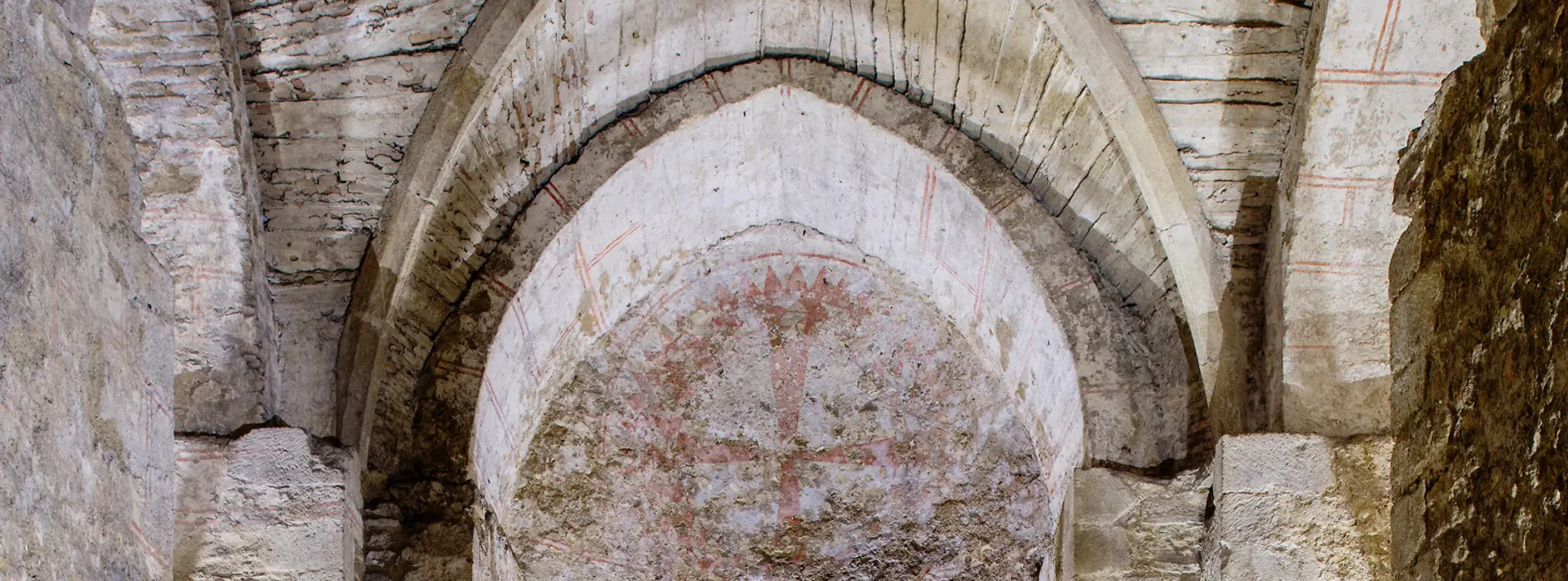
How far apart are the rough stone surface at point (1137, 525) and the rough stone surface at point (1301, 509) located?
0.43 ft

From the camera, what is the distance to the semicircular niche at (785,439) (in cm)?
526

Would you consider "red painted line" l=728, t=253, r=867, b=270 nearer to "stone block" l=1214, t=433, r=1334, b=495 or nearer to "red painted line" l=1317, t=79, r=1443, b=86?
"stone block" l=1214, t=433, r=1334, b=495

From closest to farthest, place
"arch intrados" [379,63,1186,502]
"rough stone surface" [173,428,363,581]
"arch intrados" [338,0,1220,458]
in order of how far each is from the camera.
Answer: "rough stone surface" [173,428,363,581] → "arch intrados" [338,0,1220,458] → "arch intrados" [379,63,1186,502]

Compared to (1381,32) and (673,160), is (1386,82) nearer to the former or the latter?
(1381,32)

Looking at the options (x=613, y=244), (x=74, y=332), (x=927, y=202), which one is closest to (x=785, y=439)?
(x=613, y=244)

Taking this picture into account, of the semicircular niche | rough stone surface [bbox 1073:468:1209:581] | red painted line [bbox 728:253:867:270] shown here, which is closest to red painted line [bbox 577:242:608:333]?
the semicircular niche

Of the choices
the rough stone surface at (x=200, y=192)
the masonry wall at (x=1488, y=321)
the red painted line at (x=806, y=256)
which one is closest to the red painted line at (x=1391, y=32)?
the masonry wall at (x=1488, y=321)

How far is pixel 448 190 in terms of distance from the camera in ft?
13.5

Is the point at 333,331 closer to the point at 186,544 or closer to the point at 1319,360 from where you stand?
the point at 186,544

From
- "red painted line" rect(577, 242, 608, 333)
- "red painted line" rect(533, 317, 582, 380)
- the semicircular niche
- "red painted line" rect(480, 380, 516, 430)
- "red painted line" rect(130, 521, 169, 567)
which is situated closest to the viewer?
"red painted line" rect(130, 521, 169, 567)

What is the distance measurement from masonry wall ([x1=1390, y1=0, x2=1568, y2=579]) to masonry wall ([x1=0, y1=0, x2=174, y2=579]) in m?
2.81

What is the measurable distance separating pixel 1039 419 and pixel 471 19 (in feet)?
7.62

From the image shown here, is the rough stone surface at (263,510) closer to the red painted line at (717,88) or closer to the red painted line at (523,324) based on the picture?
the red painted line at (523,324)

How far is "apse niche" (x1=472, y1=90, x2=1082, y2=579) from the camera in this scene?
4898 mm
